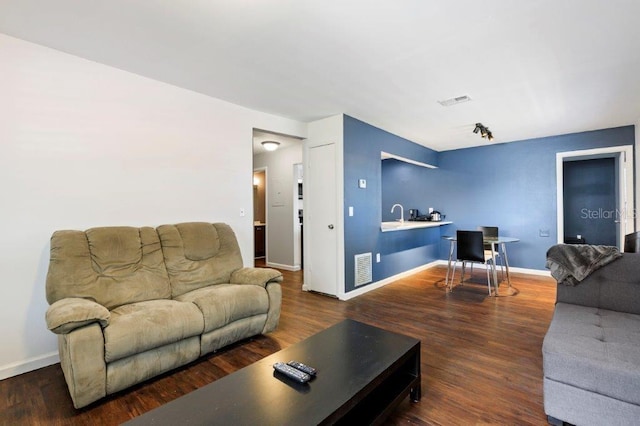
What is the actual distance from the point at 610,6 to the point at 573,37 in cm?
34

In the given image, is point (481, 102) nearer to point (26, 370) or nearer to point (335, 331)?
point (335, 331)

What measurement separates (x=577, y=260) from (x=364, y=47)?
2.38 m

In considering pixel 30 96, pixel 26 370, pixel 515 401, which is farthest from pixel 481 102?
pixel 26 370

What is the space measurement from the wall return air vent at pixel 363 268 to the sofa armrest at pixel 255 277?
5.38 feet

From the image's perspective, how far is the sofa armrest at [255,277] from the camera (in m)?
2.85

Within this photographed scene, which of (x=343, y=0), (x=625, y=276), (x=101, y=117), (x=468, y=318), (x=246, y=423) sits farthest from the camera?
(x=468, y=318)

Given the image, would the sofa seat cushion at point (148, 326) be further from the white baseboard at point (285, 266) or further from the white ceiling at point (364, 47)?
the white baseboard at point (285, 266)

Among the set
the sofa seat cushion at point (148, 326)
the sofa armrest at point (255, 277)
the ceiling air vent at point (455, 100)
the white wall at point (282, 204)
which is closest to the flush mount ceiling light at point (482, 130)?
the ceiling air vent at point (455, 100)

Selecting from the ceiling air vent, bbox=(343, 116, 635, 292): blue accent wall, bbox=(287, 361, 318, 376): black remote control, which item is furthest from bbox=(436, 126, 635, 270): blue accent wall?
bbox=(287, 361, 318, 376): black remote control

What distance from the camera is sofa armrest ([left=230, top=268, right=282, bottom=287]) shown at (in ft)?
9.35

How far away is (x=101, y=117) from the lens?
266cm

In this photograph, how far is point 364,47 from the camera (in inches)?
94.0

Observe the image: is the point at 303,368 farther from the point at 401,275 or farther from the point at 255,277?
the point at 401,275

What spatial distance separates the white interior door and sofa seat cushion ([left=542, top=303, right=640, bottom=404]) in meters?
2.63
